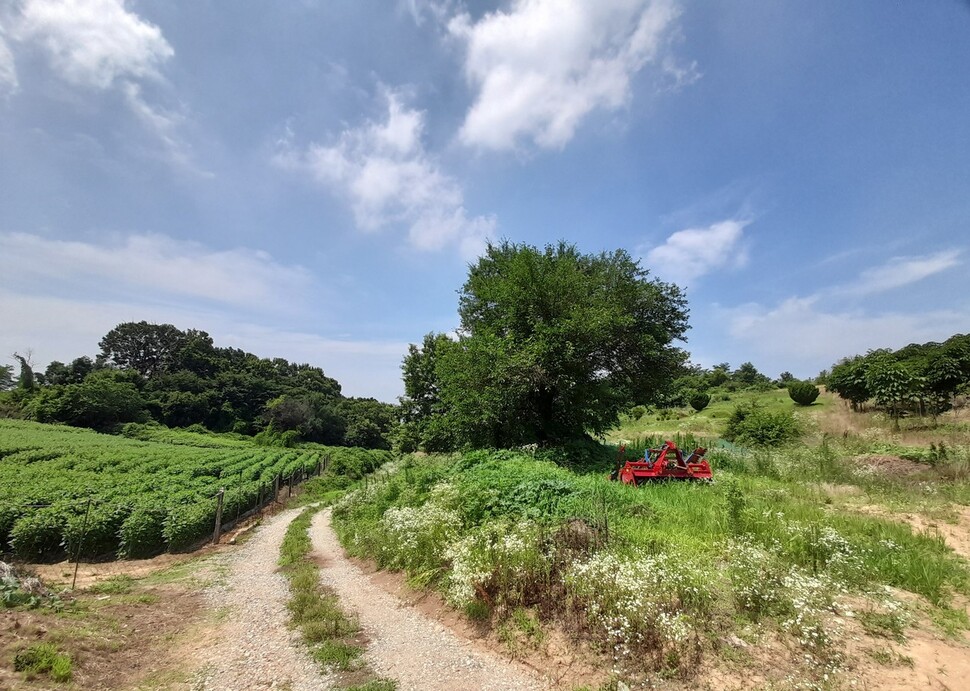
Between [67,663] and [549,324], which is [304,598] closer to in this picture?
[67,663]

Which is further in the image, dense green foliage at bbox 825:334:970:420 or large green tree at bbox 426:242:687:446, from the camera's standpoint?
dense green foliage at bbox 825:334:970:420

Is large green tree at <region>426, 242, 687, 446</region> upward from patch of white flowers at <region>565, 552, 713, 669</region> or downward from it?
upward

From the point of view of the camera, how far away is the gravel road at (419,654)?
4957 mm

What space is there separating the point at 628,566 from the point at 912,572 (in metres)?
3.93

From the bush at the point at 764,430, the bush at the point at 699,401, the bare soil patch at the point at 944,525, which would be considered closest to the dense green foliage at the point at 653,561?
the bare soil patch at the point at 944,525

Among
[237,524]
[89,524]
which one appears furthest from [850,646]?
[237,524]

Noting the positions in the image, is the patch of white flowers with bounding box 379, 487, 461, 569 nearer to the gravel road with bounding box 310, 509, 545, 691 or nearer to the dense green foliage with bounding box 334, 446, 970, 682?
the dense green foliage with bounding box 334, 446, 970, 682

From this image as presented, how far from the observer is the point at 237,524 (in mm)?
18062

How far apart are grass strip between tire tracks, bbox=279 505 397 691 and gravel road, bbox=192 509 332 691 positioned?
0.16 metres

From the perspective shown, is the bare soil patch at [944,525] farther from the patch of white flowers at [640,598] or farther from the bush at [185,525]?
the bush at [185,525]

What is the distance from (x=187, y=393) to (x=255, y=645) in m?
90.6

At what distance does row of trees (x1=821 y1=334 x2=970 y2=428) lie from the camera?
22.1 meters

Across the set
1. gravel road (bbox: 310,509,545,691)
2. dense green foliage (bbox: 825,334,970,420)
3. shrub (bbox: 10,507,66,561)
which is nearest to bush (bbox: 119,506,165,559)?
shrub (bbox: 10,507,66,561)

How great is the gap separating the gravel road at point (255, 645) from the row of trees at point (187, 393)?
7155cm
